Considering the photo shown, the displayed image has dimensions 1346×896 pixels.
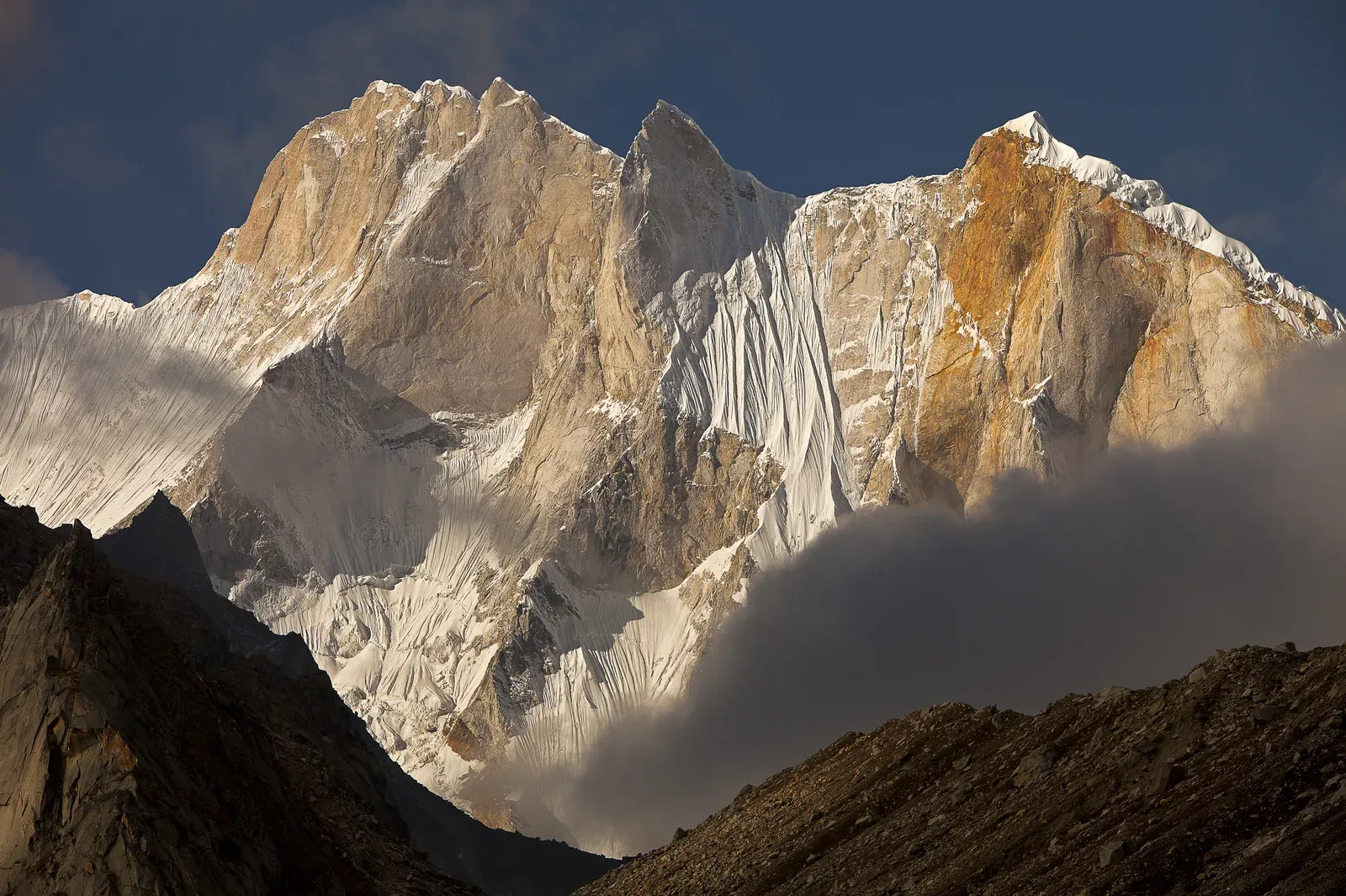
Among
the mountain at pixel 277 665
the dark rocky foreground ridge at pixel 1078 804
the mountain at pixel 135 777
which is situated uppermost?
the mountain at pixel 277 665

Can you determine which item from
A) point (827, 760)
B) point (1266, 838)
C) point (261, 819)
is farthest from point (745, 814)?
point (1266, 838)

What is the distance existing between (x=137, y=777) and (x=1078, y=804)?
2978cm

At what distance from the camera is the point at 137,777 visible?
6025 cm

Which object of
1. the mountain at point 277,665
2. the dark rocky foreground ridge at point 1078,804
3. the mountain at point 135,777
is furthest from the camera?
the mountain at point 277,665

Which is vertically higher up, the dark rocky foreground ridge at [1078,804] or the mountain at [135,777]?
the mountain at [135,777]

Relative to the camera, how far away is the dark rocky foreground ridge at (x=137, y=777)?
5897cm

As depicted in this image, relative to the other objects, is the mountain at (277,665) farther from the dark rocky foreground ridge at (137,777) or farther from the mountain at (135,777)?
the mountain at (135,777)

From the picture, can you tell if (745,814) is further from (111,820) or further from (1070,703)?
(111,820)

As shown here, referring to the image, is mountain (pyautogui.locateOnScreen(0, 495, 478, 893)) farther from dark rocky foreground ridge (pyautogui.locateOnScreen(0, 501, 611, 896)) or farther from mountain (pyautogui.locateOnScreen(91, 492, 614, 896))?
mountain (pyautogui.locateOnScreen(91, 492, 614, 896))

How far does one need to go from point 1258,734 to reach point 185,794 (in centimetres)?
3396

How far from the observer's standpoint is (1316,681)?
2213 inches

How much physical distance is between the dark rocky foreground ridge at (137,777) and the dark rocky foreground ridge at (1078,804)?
14695 millimetres

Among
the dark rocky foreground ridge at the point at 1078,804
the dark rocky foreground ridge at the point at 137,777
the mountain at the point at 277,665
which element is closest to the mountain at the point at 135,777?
the dark rocky foreground ridge at the point at 137,777

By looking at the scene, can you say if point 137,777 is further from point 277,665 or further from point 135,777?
point 277,665
